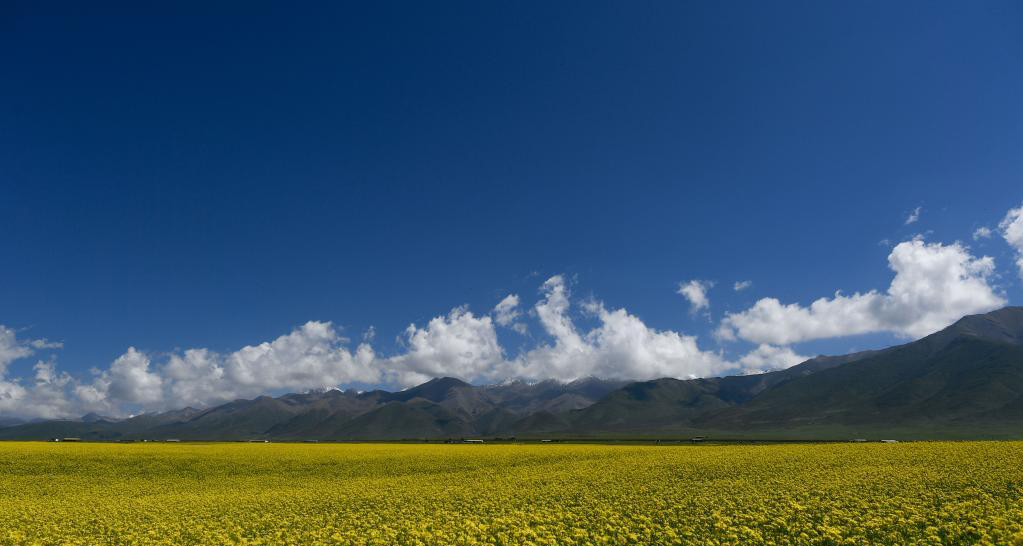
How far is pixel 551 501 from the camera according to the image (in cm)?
3725

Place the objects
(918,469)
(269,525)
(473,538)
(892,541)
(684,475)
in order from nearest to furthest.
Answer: (892,541), (473,538), (269,525), (918,469), (684,475)

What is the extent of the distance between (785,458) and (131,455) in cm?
7985

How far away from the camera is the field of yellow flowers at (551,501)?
27.6 metres

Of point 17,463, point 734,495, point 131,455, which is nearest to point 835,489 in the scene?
point 734,495

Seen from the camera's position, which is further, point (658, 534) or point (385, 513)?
point (385, 513)

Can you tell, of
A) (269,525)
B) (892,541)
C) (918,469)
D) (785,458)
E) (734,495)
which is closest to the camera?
(892,541)

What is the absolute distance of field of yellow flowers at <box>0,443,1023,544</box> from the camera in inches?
1086

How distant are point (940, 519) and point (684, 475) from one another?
2034 cm

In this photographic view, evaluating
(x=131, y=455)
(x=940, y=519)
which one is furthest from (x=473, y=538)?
(x=131, y=455)

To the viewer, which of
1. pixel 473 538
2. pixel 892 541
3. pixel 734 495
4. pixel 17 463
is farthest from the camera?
pixel 17 463

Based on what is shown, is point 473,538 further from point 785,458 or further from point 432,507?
point 785,458

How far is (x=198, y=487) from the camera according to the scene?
2122 inches

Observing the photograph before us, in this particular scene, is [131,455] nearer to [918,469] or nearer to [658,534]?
[658,534]

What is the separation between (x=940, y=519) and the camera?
27.7 meters
